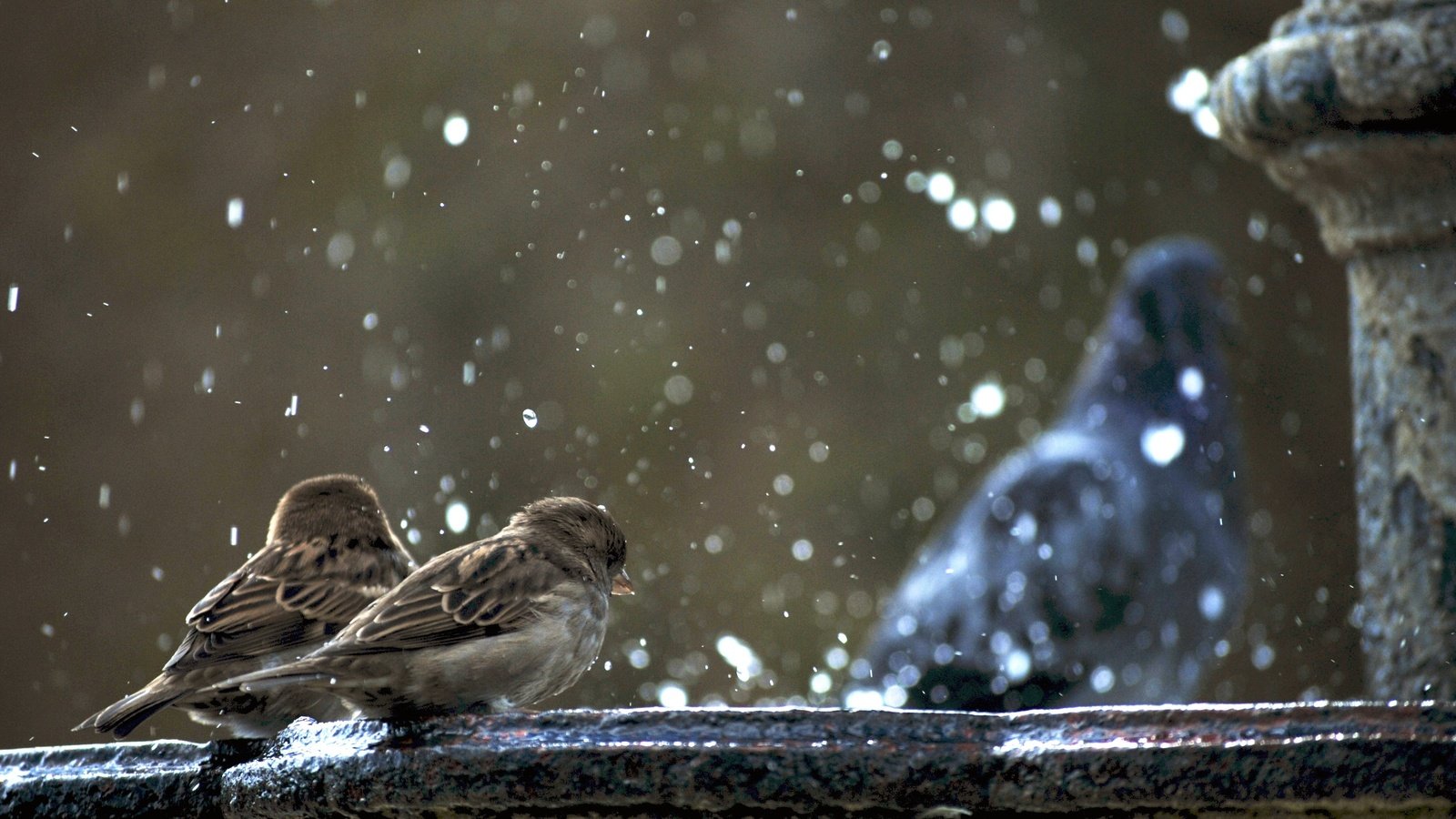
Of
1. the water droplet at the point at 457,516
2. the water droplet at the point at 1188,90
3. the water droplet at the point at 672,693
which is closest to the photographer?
the water droplet at the point at 672,693

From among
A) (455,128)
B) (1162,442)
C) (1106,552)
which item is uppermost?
(455,128)

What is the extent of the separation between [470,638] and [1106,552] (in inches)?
135

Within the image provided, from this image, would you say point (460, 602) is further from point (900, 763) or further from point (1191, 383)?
point (1191, 383)

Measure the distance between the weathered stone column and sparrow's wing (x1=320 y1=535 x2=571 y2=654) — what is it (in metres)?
1.50

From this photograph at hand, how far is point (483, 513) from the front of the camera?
7941 mm

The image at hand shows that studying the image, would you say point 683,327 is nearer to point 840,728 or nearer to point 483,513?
point 483,513

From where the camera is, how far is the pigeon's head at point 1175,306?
6000mm

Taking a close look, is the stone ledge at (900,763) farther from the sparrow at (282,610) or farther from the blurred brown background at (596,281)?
the blurred brown background at (596,281)

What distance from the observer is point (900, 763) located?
1.39 meters

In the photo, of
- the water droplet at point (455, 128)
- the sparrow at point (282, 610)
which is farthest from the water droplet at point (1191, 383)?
the sparrow at point (282, 610)

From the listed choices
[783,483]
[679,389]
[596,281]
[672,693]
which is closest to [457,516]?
[679,389]

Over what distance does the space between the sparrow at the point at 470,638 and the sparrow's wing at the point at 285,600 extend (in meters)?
0.10

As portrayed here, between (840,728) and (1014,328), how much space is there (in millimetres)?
6699

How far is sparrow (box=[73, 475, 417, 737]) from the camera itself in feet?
6.84
